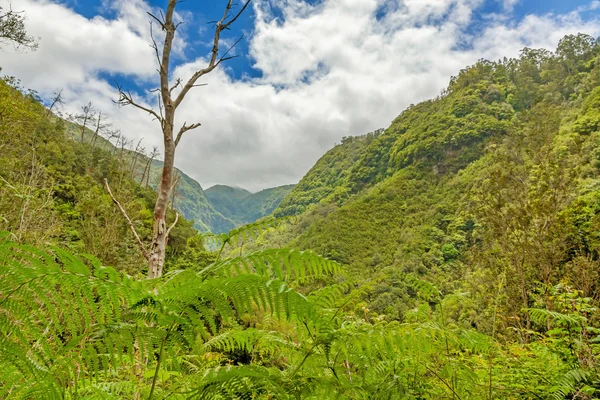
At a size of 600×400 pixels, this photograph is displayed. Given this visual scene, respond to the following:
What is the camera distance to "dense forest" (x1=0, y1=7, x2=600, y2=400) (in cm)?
80

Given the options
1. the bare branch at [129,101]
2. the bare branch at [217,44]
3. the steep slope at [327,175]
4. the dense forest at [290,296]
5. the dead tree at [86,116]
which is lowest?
the dense forest at [290,296]

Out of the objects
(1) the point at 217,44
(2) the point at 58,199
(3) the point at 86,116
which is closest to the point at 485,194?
(1) the point at 217,44

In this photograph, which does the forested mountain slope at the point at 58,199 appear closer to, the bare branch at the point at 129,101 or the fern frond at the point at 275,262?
the bare branch at the point at 129,101

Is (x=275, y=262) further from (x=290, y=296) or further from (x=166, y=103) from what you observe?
(x=166, y=103)

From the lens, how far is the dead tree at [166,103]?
3.51m

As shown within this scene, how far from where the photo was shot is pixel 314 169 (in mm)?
94875

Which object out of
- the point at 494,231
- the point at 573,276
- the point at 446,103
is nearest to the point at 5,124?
the point at 494,231

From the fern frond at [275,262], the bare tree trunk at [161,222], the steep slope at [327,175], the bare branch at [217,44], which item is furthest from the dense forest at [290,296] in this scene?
the steep slope at [327,175]

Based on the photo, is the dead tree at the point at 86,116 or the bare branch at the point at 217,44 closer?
the bare branch at the point at 217,44

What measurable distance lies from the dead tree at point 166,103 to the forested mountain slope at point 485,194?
110 inches

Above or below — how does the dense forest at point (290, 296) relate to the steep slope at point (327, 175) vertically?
below

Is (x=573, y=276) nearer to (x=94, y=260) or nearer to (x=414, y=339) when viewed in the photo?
(x=414, y=339)

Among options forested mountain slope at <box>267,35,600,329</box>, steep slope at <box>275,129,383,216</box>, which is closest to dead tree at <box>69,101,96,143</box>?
forested mountain slope at <box>267,35,600,329</box>

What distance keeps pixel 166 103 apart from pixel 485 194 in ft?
33.4
